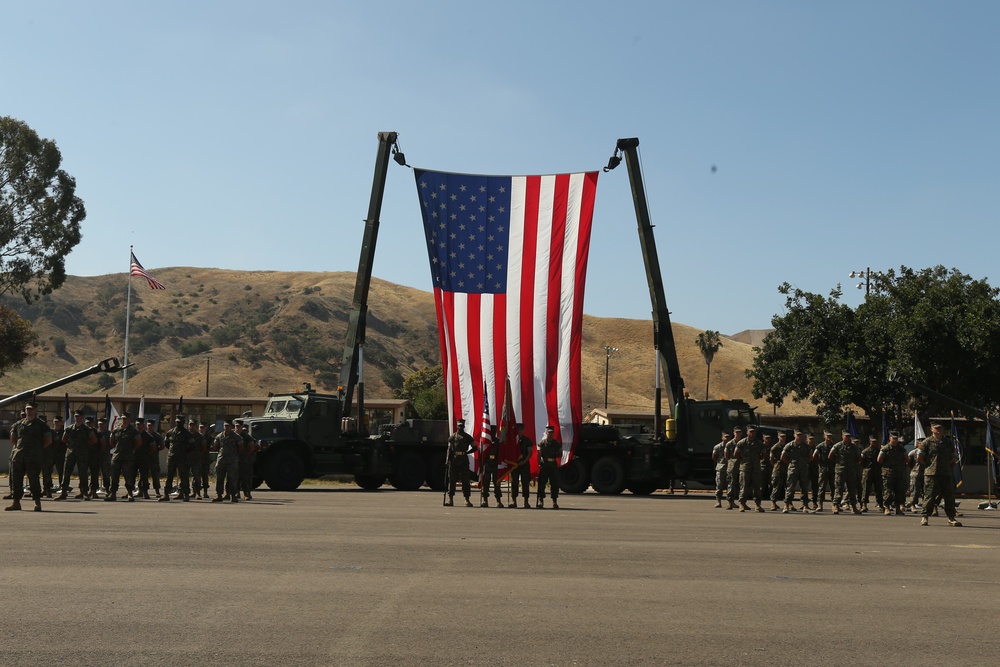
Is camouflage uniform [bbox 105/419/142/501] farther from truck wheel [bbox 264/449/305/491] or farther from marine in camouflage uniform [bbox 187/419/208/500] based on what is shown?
truck wheel [bbox 264/449/305/491]

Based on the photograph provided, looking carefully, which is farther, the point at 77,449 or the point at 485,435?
the point at 485,435

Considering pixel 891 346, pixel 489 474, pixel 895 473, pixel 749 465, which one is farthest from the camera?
pixel 891 346

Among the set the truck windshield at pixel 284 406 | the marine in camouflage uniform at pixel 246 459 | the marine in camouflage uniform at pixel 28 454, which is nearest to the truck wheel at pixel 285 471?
the truck windshield at pixel 284 406

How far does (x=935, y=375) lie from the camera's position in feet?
120

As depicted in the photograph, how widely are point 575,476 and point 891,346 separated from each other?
16.2 meters

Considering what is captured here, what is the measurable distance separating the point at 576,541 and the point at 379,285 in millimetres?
142687

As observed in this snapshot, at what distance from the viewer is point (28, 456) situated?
17797 millimetres

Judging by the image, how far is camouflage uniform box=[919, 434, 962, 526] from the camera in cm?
1806

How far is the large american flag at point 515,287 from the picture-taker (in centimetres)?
2617

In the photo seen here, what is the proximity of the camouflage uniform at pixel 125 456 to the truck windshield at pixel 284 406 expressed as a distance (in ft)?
20.3

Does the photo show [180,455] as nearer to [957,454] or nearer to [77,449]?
[77,449]

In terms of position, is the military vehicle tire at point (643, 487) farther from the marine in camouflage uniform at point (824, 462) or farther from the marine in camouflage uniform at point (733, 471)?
the marine in camouflage uniform at point (824, 462)

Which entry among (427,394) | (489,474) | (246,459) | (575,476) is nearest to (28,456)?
(246,459)

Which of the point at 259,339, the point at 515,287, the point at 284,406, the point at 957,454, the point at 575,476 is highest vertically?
the point at 259,339
